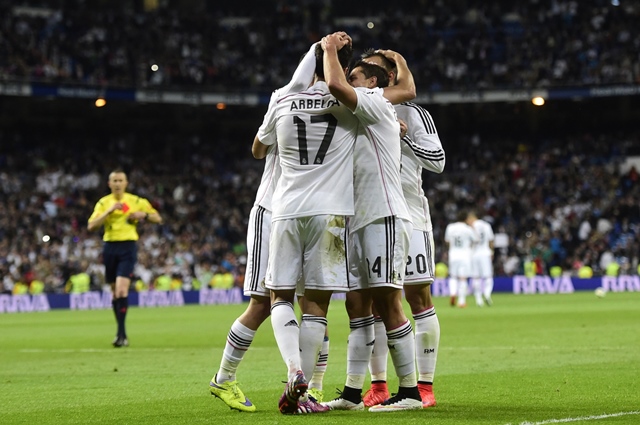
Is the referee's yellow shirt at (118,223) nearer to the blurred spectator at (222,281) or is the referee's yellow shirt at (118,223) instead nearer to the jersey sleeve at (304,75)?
the jersey sleeve at (304,75)

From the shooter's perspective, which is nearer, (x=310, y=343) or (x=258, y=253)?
(x=310, y=343)

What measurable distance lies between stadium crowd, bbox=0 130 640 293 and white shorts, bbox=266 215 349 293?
89.4 feet

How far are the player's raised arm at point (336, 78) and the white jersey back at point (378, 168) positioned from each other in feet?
0.66

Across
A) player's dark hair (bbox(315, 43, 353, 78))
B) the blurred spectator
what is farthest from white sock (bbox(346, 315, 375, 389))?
the blurred spectator

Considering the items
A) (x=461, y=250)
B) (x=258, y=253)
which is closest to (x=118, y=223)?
(x=258, y=253)

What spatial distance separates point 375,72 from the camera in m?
7.26

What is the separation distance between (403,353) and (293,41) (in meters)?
37.2

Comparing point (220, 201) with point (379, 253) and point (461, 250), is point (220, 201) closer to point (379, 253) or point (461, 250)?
point (461, 250)

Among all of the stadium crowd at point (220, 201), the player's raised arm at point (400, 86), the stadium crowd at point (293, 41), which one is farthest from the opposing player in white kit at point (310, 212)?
the stadium crowd at point (293, 41)

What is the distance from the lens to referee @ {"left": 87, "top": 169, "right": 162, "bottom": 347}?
1420 centimetres

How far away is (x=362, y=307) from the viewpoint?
23.3 feet

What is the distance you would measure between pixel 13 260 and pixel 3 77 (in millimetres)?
6788

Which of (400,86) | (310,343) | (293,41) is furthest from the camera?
(293,41)

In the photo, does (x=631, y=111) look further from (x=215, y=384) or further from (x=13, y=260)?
(x=215, y=384)
